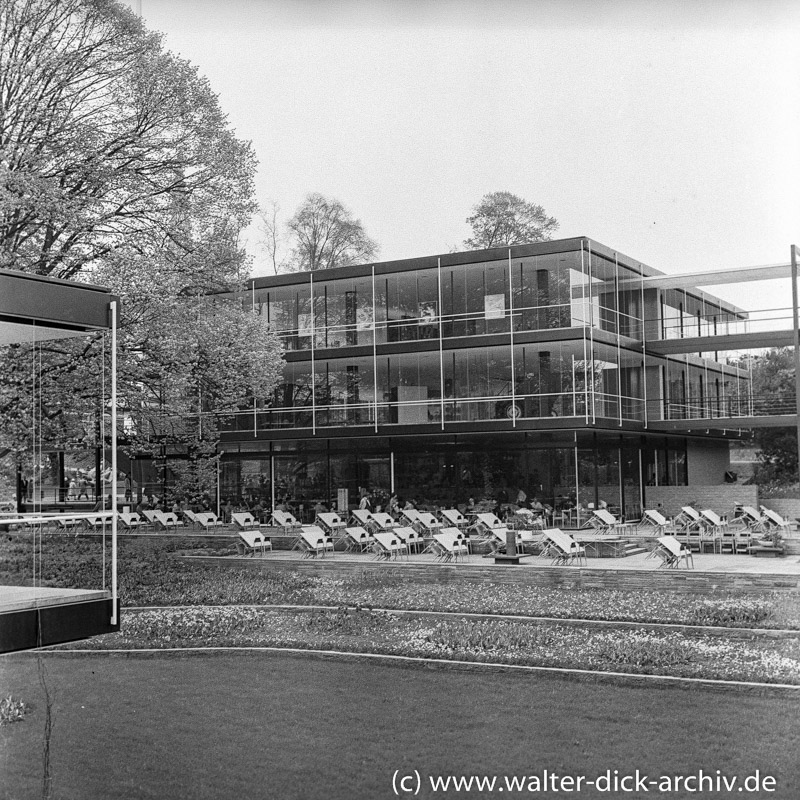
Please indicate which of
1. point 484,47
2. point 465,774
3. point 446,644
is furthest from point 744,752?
point 484,47

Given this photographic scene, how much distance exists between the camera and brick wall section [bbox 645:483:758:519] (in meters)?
14.3

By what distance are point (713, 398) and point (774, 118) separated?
5.52m

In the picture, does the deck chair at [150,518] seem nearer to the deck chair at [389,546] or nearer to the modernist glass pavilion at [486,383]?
the modernist glass pavilion at [486,383]

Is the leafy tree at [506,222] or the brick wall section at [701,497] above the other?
the leafy tree at [506,222]

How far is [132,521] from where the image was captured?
60.2ft

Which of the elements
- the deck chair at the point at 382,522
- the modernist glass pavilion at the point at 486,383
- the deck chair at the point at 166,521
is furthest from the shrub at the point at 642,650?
the deck chair at the point at 166,521

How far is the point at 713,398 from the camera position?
14.2m

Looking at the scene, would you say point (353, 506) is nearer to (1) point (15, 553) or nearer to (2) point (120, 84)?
(1) point (15, 553)

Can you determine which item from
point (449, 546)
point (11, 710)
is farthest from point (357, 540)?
point (11, 710)

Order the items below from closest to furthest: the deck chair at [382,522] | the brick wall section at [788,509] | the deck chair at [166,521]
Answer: the brick wall section at [788,509], the deck chair at [382,522], the deck chair at [166,521]

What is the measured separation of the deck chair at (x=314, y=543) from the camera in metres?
14.6

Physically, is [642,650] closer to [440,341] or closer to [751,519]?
[751,519]

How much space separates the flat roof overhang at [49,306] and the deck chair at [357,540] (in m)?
7.91

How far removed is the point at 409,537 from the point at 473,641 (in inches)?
179
